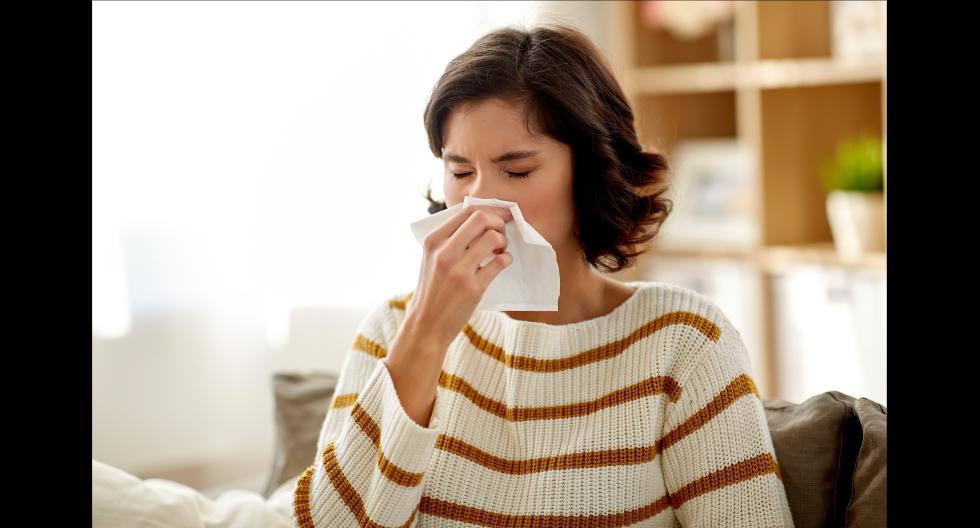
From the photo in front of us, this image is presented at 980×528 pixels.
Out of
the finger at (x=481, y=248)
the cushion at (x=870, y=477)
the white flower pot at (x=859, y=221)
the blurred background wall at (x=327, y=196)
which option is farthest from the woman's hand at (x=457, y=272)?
the white flower pot at (x=859, y=221)

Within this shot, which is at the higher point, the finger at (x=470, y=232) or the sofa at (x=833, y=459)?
the finger at (x=470, y=232)

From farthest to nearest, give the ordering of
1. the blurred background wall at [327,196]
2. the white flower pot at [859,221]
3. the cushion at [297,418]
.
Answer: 1. the white flower pot at [859,221]
2. the blurred background wall at [327,196]
3. the cushion at [297,418]

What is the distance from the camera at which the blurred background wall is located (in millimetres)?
2797

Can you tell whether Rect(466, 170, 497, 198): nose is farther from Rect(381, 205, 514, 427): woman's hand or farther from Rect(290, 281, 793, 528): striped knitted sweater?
Rect(290, 281, 793, 528): striped knitted sweater

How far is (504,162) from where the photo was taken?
1.45 metres

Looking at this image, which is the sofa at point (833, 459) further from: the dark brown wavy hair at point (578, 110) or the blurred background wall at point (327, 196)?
the blurred background wall at point (327, 196)

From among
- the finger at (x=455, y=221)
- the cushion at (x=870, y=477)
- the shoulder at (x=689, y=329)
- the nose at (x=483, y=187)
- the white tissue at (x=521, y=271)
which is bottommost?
the cushion at (x=870, y=477)

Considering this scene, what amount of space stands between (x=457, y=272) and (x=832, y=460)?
24.1 inches

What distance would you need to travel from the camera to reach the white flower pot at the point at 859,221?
10.3 ft

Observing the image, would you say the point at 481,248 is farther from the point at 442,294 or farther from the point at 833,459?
the point at 833,459

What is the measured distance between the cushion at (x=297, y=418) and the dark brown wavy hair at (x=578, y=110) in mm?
598

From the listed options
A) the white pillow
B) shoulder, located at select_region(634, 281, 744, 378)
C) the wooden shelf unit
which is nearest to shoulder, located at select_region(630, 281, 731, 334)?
shoulder, located at select_region(634, 281, 744, 378)

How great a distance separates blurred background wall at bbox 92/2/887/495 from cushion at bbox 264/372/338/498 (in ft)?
3.11
